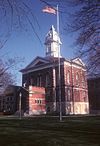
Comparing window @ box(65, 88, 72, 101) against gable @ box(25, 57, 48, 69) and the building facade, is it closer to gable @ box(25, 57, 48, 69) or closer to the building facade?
gable @ box(25, 57, 48, 69)

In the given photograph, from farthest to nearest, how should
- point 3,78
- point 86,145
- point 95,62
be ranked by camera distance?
point 3,78, point 95,62, point 86,145

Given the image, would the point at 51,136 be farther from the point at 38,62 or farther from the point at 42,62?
the point at 38,62

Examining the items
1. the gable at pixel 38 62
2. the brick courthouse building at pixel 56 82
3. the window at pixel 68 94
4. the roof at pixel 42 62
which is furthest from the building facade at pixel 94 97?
the gable at pixel 38 62

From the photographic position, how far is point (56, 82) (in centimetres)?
7419

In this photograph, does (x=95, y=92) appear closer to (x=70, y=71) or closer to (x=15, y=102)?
(x=70, y=71)

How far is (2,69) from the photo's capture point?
1778 inches

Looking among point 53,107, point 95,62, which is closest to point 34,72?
point 53,107

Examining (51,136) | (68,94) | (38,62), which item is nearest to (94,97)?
(68,94)

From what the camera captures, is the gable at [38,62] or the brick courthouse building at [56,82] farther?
the gable at [38,62]

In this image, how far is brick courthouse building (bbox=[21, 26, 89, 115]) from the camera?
7075 centimetres

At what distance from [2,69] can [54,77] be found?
30495 mm

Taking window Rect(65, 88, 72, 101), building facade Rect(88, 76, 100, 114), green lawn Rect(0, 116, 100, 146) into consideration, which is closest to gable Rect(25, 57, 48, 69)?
window Rect(65, 88, 72, 101)

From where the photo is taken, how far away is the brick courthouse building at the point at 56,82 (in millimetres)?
70750

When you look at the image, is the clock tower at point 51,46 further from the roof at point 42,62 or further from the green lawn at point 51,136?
the green lawn at point 51,136
